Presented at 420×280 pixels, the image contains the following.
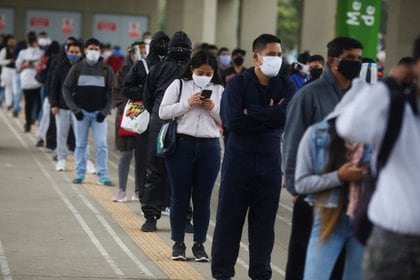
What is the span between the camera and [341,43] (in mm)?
7703

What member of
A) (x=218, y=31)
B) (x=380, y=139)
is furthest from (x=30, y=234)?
(x=218, y=31)

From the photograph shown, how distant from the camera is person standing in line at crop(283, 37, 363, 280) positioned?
7661 millimetres

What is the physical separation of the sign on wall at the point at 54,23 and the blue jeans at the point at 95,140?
108 feet

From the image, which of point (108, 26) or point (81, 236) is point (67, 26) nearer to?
point (108, 26)

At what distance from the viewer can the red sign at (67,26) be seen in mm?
50938

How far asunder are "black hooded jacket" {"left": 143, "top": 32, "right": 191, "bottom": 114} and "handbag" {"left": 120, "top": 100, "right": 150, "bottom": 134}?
2.78 feet

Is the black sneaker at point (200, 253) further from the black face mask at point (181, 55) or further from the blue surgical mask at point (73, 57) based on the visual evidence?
the blue surgical mask at point (73, 57)

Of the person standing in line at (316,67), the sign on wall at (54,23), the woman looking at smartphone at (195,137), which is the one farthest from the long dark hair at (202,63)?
the sign on wall at (54,23)

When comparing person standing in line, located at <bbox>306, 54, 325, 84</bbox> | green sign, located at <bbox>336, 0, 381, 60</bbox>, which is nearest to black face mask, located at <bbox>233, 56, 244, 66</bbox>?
green sign, located at <bbox>336, 0, 381, 60</bbox>

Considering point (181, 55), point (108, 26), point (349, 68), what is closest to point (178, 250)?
point (181, 55)

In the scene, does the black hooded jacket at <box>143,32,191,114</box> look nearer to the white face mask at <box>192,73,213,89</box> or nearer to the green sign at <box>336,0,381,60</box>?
the white face mask at <box>192,73,213,89</box>

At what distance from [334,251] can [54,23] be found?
145 feet

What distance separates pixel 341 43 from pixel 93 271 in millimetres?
4068

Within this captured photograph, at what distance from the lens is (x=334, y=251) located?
23.5 feet
